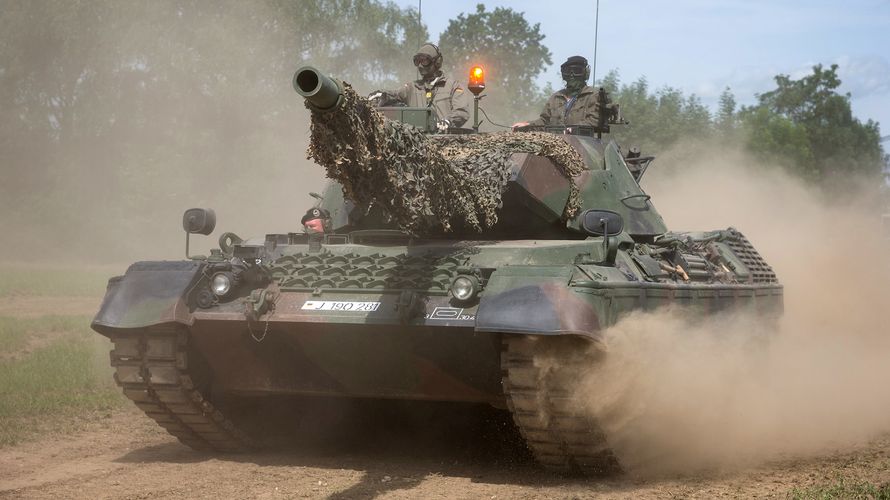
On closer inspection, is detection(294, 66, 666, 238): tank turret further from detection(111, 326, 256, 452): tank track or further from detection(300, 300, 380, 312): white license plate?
detection(111, 326, 256, 452): tank track

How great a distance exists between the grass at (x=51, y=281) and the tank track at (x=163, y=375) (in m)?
16.7

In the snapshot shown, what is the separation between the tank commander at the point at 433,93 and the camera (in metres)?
12.1

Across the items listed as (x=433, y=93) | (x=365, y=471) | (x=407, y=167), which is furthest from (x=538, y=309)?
(x=433, y=93)

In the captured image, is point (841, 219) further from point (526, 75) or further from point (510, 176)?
point (526, 75)

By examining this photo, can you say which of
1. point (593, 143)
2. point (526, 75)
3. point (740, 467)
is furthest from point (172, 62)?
point (740, 467)

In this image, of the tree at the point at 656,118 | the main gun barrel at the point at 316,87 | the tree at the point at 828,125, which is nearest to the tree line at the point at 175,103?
the tree at the point at 656,118

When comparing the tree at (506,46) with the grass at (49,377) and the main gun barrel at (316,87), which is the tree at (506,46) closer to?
the grass at (49,377)

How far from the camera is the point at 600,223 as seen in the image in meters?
9.56

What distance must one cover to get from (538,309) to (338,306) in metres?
1.69

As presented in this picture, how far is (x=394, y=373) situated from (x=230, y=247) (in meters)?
2.02

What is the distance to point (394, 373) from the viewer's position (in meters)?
9.66

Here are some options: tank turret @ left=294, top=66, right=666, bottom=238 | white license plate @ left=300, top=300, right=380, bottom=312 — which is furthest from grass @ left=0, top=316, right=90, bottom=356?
white license plate @ left=300, top=300, right=380, bottom=312

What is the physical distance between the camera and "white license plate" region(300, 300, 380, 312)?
9297 mm

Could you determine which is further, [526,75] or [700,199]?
[526,75]
